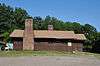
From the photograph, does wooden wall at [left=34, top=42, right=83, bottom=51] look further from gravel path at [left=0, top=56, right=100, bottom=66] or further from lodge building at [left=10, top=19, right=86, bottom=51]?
gravel path at [left=0, top=56, right=100, bottom=66]

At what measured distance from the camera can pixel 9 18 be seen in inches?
4461

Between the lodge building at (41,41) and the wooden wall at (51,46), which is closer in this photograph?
the lodge building at (41,41)

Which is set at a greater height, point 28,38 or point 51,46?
point 28,38

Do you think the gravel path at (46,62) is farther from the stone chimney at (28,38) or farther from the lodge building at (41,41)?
the lodge building at (41,41)

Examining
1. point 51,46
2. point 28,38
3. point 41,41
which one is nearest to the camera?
point 28,38

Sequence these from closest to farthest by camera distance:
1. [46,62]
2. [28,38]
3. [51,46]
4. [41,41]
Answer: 1. [46,62]
2. [28,38]
3. [51,46]
4. [41,41]

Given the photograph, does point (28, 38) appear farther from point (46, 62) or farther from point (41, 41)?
point (46, 62)

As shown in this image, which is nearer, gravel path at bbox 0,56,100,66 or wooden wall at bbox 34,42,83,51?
gravel path at bbox 0,56,100,66

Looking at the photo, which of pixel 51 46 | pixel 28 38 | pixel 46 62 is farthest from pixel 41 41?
pixel 46 62

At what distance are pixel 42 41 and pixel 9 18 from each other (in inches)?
2286

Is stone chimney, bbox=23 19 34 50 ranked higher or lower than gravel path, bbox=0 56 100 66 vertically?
higher

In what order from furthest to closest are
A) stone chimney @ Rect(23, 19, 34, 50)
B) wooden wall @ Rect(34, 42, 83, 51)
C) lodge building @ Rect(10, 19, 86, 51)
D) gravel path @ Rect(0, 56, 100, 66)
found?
wooden wall @ Rect(34, 42, 83, 51)
lodge building @ Rect(10, 19, 86, 51)
stone chimney @ Rect(23, 19, 34, 50)
gravel path @ Rect(0, 56, 100, 66)

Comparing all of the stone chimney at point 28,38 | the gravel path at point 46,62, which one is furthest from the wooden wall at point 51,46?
the gravel path at point 46,62

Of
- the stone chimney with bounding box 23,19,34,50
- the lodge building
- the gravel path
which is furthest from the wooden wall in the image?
the gravel path
